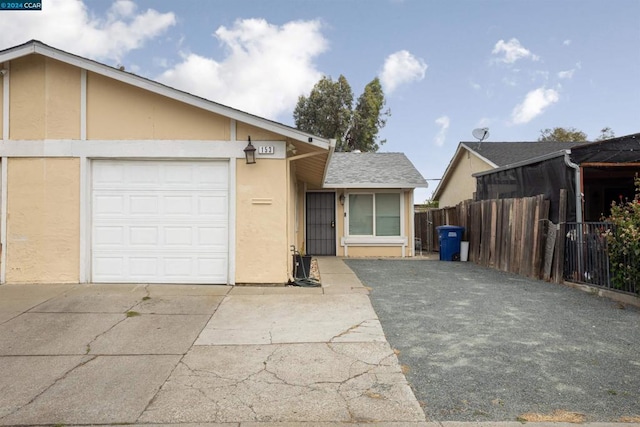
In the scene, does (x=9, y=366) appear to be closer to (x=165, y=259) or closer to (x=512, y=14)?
(x=165, y=259)

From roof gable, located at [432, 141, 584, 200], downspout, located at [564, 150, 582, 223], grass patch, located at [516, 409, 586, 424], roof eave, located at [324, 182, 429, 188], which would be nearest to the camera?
grass patch, located at [516, 409, 586, 424]

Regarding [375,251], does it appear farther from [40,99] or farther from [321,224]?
[40,99]

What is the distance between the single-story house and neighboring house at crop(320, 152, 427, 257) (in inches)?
254

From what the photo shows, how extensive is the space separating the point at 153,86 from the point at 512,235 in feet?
28.0

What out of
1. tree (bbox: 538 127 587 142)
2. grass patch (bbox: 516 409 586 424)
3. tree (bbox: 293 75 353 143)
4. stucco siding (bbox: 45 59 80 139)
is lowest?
grass patch (bbox: 516 409 586 424)

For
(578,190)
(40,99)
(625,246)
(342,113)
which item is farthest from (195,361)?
(342,113)

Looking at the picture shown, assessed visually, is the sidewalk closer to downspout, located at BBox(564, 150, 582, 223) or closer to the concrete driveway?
the concrete driveway

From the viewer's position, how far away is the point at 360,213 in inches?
553

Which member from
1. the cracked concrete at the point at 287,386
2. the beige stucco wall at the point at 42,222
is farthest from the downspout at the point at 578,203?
the beige stucco wall at the point at 42,222

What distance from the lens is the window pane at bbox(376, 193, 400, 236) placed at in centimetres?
1390

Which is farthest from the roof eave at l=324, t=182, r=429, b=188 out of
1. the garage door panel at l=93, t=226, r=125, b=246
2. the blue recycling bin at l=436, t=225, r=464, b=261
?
the garage door panel at l=93, t=226, r=125, b=246

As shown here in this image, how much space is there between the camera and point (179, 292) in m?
6.84

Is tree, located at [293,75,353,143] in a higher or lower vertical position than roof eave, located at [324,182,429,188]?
higher

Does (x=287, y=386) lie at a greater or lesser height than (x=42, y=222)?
lesser
